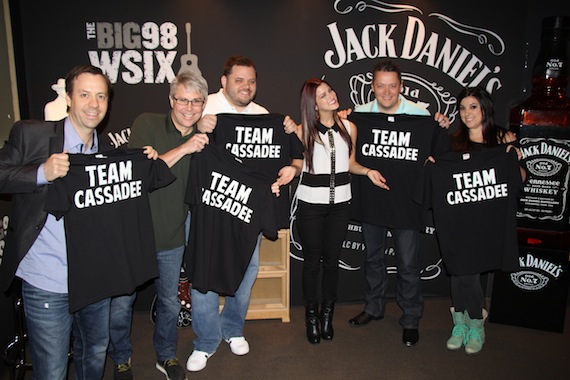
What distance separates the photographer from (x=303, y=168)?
293 centimetres

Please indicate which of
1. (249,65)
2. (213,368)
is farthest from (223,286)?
(249,65)

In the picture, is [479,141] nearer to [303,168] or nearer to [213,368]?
[303,168]

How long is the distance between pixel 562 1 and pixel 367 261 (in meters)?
2.60

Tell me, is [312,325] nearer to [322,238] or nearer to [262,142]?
[322,238]

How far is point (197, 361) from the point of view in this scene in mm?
2822

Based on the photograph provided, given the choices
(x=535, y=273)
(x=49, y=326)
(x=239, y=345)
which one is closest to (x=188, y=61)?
(x=239, y=345)

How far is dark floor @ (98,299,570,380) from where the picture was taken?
2.82m

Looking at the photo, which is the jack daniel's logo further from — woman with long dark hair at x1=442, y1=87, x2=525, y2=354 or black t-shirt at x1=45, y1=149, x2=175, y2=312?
black t-shirt at x1=45, y1=149, x2=175, y2=312

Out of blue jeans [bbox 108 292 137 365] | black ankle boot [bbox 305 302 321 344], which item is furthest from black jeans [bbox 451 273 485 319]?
blue jeans [bbox 108 292 137 365]

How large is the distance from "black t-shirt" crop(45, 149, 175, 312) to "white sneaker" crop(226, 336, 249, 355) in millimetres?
1040

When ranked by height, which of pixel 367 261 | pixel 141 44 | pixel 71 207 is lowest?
pixel 367 261

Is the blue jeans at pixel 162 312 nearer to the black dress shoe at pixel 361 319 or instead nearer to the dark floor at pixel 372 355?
the dark floor at pixel 372 355

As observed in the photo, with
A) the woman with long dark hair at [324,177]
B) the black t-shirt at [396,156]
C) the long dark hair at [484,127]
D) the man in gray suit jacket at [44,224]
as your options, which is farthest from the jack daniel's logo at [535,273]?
the man in gray suit jacket at [44,224]

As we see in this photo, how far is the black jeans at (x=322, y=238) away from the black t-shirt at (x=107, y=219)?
994 millimetres
